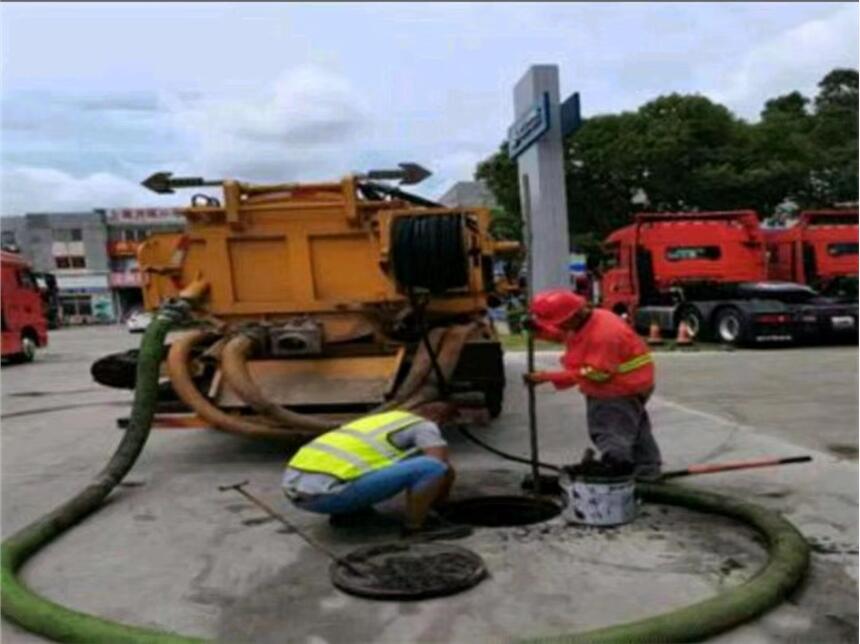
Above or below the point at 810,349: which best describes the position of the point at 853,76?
above

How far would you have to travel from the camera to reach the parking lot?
371 cm

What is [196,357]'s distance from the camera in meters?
7.03

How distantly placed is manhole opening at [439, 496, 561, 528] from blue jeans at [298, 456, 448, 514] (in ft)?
1.87

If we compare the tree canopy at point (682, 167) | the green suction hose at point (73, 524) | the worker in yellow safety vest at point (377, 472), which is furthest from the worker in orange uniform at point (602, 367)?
the tree canopy at point (682, 167)

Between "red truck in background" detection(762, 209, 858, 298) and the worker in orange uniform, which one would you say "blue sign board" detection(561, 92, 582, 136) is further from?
the worker in orange uniform

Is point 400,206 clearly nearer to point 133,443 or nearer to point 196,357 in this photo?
point 196,357

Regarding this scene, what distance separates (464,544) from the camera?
184 inches

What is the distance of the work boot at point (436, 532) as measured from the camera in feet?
15.6

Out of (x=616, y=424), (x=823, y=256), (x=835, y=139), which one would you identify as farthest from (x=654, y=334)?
(x=835, y=139)

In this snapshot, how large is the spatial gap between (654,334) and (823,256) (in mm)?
3471

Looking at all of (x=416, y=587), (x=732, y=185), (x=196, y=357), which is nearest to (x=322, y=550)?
(x=416, y=587)

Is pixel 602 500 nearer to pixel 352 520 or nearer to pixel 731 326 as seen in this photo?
pixel 352 520

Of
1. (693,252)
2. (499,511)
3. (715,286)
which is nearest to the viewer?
(499,511)

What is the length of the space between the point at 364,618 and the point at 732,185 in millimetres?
31129
